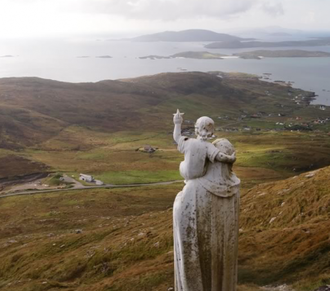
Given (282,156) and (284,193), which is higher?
(284,193)

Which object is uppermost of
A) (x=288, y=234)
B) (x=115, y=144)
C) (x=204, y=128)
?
(x=204, y=128)

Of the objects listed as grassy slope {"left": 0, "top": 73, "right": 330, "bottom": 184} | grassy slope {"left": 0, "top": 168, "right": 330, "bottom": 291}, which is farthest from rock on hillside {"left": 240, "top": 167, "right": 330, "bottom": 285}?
grassy slope {"left": 0, "top": 73, "right": 330, "bottom": 184}

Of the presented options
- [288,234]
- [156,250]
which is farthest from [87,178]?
[288,234]

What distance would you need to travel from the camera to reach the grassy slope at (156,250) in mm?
20516

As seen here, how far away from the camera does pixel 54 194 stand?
7388 centimetres

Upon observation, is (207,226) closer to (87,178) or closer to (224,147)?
(224,147)

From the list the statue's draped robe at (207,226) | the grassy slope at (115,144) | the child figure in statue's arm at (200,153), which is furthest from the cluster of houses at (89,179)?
the child figure in statue's arm at (200,153)

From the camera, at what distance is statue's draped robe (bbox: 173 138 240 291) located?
10.9 metres

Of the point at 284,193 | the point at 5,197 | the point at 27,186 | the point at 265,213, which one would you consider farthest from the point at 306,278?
the point at 27,186

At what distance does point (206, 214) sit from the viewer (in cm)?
1091

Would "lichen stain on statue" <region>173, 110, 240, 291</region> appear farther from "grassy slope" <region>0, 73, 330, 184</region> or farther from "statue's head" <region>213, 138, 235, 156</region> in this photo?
"grassy slope" <region>0, 73, 330, 184</region>

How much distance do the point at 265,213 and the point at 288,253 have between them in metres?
9.38

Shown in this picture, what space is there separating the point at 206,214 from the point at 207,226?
36cm

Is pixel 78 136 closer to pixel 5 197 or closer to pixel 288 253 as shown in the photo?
pixel 5 197
